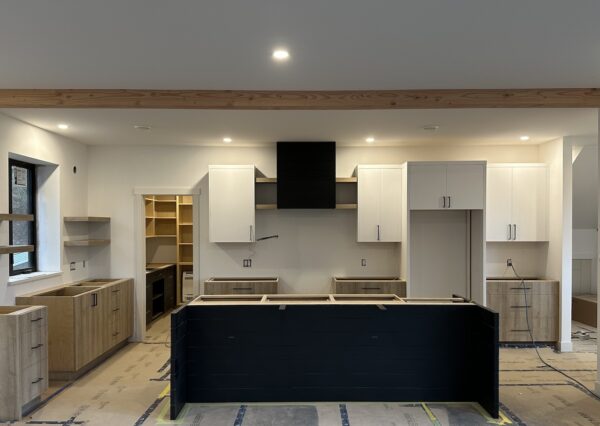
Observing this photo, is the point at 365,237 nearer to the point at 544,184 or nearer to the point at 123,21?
the point at 544,184

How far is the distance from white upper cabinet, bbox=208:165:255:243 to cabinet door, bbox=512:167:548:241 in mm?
3504

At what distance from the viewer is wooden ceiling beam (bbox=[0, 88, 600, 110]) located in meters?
3.69

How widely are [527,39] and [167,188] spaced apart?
483cm

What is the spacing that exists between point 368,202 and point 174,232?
424 centimetres

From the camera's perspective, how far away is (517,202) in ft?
19.1

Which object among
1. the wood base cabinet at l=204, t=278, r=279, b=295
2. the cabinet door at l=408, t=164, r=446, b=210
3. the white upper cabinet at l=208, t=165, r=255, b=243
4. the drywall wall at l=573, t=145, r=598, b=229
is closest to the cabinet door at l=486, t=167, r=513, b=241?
the cabinet door at l=408, t=164, r=446, b=210

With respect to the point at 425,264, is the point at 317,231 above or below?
above

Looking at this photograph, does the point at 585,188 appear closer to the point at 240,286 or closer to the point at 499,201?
the point at 499,201

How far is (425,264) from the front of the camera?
6.04 metres

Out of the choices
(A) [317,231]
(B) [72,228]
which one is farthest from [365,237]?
(B) [72,228]

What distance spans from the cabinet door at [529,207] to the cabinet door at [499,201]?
8 centimetres

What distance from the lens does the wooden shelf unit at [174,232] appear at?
824cm

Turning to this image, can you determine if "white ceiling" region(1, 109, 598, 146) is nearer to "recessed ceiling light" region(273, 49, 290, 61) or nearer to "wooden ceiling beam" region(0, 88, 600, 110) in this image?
"wooden ceiling beam" region(0, 88, 600, 110)

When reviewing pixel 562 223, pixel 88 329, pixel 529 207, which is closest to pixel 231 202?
pixel 88 329
